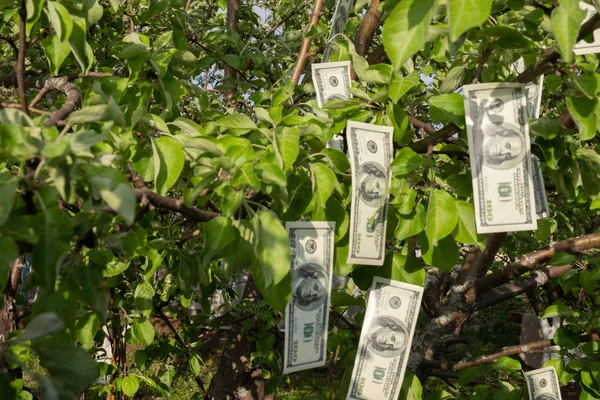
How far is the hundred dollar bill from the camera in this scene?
1.62 metres

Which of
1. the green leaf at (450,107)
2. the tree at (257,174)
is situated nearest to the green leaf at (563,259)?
the tree at (257,174)

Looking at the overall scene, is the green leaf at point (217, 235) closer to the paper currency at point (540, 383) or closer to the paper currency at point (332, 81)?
the paper currency at point (332, 81)

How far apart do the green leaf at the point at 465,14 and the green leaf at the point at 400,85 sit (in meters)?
0.50

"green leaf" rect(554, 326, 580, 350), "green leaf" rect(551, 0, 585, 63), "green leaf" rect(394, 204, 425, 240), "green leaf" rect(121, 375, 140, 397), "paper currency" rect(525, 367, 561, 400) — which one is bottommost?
"green leaf" rect(121, 375, 140, 397)

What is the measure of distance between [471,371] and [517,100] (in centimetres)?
120

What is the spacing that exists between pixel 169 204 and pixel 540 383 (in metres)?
1.58

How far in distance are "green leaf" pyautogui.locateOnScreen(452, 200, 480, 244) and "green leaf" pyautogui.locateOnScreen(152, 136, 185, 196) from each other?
0.69 m

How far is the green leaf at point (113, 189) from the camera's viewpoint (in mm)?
981

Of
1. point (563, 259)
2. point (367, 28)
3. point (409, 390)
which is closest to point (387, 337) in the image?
point (409, 390)

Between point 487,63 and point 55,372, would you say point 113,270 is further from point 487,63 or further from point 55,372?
point 487,63

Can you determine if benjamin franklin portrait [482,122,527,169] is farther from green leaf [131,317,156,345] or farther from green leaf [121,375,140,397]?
green leaf [121,375,140,397]

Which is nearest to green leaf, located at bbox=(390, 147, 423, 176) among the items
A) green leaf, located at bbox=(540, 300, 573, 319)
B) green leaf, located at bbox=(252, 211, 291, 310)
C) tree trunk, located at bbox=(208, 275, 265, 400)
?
green leaf, located at bbox=(252, 211, 291, 310)

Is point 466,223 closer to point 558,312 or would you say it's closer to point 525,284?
point 558,312

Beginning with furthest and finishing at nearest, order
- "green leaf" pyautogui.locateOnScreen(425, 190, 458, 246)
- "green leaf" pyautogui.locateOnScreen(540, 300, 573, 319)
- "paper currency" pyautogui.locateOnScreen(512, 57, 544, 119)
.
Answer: "green leaf" pyautogui.locateOnScreen(540, 300, 573, 319) → "paper currency" pyautogui.locateOnScreen(512, 57, 544, 119) → "green leaf" pyautogui.locateOnScreen(425, 190, 458, 246)
